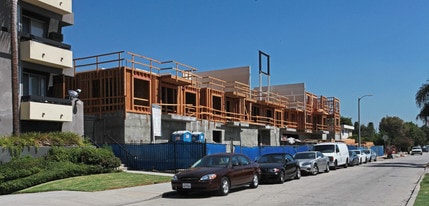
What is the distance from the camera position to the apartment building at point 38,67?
23.4 meters

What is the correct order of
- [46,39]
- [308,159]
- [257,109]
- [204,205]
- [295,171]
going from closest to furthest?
[204,205] → [295,171] → [46,39] → [308,159] → [257,109]

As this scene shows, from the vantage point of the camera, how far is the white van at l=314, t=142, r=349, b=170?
3173 cm

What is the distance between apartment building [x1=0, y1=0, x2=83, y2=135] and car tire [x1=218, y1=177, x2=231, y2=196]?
12.0 metres

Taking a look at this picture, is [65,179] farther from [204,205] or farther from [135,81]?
[135,81]

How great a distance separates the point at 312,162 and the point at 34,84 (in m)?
16.0

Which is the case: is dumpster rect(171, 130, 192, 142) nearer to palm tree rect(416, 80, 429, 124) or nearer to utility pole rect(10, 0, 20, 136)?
utility pole rect(10, 0, 20, 136)

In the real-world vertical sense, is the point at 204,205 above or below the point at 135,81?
below

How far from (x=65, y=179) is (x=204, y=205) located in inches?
350

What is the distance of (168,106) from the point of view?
34.7m

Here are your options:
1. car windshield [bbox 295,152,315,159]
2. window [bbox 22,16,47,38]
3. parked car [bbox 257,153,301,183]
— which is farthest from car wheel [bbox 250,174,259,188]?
window [bbox 22,16,47,38]

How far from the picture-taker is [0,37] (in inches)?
915

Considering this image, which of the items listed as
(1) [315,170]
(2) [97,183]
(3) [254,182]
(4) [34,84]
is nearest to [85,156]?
(2) [97,183]

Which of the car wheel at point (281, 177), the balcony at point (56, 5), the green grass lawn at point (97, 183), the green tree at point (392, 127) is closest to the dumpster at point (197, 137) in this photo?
the green grass lawn at point (97, 183)

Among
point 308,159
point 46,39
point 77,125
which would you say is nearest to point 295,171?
point 308,159
